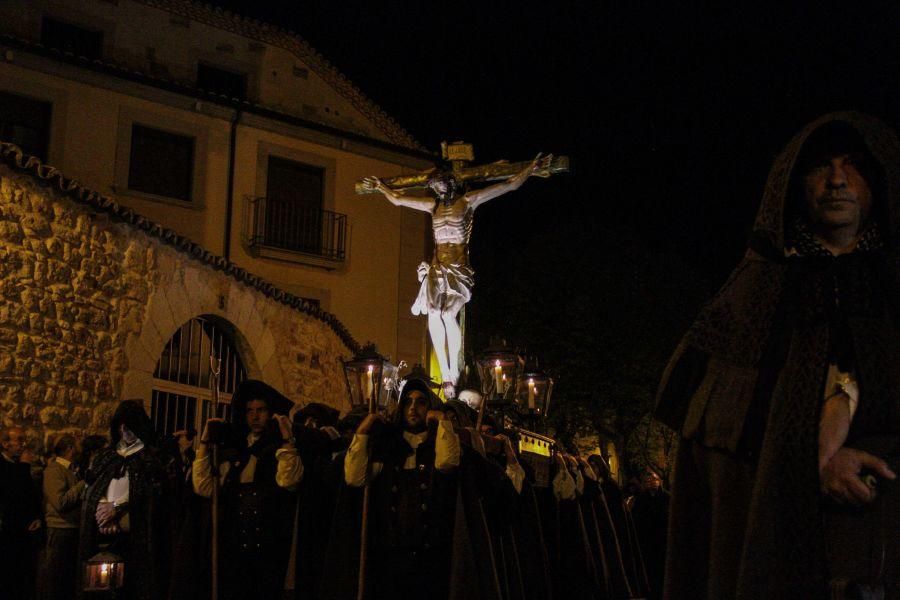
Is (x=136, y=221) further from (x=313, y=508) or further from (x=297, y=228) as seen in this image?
(x=297, y=228)

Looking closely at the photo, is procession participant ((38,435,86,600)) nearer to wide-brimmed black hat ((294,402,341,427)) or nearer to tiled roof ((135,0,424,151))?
wide-brimmed black hat ((294,402,341,427))

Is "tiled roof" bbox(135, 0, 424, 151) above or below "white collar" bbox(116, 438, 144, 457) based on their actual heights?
above

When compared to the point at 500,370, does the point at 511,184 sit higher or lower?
higher

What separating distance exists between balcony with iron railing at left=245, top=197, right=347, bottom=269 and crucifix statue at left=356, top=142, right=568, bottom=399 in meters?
8.19

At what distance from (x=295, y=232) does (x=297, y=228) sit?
0.37 ft

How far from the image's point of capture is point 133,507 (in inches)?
312

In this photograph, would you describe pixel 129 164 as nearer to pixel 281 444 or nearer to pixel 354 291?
pixel 354 291

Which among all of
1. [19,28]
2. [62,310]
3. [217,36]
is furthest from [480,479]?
[217,36]

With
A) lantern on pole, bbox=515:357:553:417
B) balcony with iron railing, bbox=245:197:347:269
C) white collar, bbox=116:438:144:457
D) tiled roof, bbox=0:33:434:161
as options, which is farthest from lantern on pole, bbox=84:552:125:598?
balcony with iron railing, bbox=245:197:347:269

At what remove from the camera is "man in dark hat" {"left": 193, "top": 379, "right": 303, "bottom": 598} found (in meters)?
7.15

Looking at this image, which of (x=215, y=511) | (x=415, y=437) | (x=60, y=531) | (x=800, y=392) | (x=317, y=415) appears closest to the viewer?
(x=800, y=392)

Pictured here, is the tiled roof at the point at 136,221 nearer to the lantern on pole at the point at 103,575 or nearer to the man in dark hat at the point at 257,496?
the man in dark hat at the point at 257,496

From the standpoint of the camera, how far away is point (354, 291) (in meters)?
22.4

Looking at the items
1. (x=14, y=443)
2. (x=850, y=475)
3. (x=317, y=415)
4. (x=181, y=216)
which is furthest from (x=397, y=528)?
(x=181, y=216)
